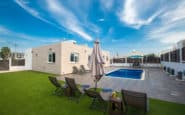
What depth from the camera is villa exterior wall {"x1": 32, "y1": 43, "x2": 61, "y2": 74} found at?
13.3 m

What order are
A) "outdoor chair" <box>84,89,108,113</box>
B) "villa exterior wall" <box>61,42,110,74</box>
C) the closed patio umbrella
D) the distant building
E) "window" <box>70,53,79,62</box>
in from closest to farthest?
"outdoor chair" <box>84,89,108,113</box>
the closed patio umbrella
the distant building
"villa exterior wall" <box>61,42,110,74</box>
"window" <box>70,53,79,62</box>

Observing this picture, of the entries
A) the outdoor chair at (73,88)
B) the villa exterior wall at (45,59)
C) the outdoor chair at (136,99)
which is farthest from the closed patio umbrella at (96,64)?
the villa exterior wall at (45,59)

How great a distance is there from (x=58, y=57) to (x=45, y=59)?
2.66 m

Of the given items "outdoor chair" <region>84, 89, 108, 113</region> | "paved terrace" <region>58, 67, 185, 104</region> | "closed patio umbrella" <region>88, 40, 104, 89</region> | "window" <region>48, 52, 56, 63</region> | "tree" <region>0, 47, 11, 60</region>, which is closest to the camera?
"outdoor chair" <region>84, 89, 108, 113</region>

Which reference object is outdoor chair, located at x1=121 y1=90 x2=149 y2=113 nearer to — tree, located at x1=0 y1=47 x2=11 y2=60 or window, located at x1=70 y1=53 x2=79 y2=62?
window, located at x1=70 y1=53 x2=79 y2=62

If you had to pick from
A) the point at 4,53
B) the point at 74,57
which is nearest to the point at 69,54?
the point at 74,57

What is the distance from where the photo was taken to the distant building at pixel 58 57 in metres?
13.2

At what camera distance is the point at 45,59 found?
14703mm

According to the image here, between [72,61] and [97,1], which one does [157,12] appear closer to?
[97,1]

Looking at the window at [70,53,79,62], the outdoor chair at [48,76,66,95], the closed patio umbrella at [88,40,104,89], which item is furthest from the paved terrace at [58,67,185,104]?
the window at [70,53,79,62]

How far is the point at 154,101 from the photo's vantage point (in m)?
4.78

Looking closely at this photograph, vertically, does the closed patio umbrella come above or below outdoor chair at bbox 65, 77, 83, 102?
above

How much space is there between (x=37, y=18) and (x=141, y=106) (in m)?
16.4

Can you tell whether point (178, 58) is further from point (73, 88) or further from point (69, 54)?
point (69, 54)
